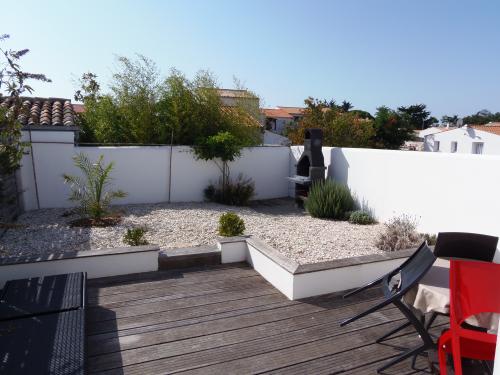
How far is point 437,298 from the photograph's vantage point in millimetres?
2227

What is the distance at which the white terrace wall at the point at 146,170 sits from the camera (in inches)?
264

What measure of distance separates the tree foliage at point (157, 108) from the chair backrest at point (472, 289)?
6.61m

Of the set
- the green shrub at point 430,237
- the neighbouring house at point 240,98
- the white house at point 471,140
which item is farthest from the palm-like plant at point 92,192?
the white house at point 471,140

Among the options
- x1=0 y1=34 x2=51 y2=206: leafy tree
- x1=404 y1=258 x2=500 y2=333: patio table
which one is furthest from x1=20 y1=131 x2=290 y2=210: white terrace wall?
x1=404 y1=258 x2=500 y2=333: patio table

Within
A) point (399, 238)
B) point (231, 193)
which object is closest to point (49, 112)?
point (231, 193)

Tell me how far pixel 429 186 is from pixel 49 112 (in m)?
7.90

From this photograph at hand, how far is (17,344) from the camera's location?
2.13m

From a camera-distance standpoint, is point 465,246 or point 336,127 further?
point 336,127

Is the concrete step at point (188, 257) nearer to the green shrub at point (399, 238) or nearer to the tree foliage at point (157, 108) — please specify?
the green shrub at point (399, 238)

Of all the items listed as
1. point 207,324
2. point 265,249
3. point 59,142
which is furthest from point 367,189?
point 59,142

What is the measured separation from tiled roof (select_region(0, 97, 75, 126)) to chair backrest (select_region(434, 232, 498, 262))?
22.2 feet

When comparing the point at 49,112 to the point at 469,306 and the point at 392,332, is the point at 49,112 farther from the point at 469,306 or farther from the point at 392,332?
the point at 469,306

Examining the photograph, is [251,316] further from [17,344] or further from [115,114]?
[115,114]

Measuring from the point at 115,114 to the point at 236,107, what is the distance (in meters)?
3.19
